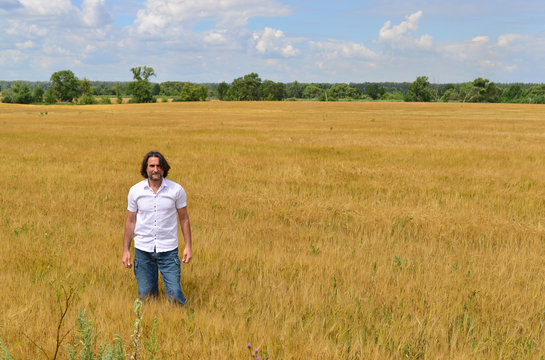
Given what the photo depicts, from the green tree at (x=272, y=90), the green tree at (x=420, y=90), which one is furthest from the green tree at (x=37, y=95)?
the green tree at (x=420, y=90)

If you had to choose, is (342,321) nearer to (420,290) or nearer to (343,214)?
(420,290)

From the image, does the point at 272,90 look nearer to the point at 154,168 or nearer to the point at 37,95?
the point at 37,95

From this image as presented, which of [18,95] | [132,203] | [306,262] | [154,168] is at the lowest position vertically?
[306,262]

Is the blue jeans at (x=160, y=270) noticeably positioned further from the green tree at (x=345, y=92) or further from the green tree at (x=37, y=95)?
the green tree at (x=345, y=92)

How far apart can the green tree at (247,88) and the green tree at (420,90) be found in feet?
186

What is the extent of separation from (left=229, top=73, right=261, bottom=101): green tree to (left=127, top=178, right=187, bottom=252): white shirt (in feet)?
498

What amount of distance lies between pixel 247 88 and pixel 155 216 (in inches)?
6080

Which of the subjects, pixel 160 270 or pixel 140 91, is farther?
pixel 140 91

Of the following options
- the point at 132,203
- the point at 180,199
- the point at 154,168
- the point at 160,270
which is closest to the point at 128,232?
the point at 132,203

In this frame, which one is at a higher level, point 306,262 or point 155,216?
point 155,216

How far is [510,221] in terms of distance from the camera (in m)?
7.75

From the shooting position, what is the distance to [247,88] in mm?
154000

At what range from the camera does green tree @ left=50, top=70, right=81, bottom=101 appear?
132250 millimetres

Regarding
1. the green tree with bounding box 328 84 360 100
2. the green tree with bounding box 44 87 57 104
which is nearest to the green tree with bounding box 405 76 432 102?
the green tree with bounding box 328 84 360 100
